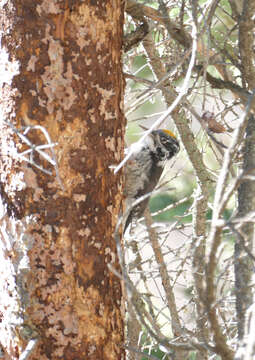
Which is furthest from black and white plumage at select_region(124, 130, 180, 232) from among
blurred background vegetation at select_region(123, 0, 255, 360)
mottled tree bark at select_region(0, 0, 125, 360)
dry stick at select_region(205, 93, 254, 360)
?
dry stick at select_region(205, 93, 254, 360)

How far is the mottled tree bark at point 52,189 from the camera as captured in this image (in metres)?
2.07

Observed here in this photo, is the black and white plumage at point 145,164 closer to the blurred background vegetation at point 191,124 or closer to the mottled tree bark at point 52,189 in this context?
the blurred background vegetation at point 191,124

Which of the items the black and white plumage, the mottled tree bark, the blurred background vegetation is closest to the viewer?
the blurred background vegetation

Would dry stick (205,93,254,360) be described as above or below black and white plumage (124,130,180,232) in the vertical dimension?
below

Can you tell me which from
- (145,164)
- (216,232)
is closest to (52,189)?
(216,232)

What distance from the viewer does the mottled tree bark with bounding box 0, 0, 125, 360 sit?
6.79 feet

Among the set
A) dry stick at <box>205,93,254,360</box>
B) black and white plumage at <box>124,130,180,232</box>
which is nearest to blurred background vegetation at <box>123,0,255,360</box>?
dry stick at <box>205,93,254,360</box>

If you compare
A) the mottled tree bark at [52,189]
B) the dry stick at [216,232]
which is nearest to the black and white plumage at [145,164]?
the mottled tree bark at [52,189]

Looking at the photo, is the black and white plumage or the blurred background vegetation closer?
the blurred background vegetation

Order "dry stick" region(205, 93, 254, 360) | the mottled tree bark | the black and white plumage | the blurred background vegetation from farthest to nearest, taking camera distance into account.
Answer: the black and white plumage, the mottled tree bark, the blurred background vegetation, "dry stick" region(205, 93, 254, 360)

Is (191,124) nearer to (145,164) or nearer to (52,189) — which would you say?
(145,164)

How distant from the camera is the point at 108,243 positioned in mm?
2189

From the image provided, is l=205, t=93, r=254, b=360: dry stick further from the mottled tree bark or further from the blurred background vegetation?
the mottled tree bark

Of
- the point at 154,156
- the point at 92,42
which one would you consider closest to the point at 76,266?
the point at 92,42
